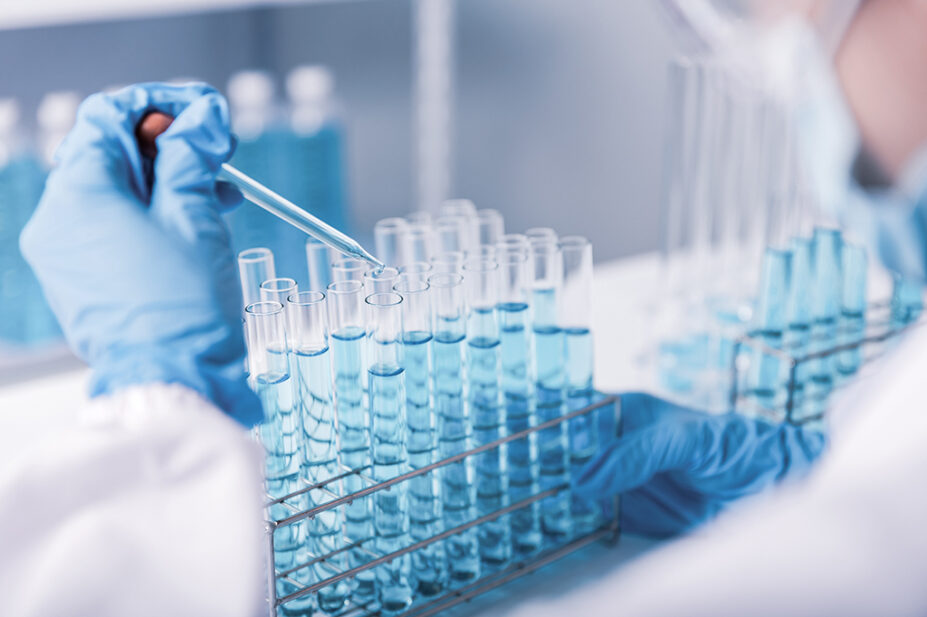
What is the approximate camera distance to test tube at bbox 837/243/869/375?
1.22 meters

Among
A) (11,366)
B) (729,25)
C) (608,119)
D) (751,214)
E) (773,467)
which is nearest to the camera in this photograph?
(773,467)

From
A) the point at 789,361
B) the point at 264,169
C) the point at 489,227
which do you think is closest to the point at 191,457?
the point at 489,227

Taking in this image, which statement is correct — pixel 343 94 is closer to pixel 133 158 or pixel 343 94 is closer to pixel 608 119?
pixel 608 119

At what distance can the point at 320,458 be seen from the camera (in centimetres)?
89

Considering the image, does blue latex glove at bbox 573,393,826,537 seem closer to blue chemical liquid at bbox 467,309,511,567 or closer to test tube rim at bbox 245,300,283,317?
blue chemical liquid at bbox 467,309,511,567

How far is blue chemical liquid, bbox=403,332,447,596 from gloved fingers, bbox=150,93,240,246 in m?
0.21

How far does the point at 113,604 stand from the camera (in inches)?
27.9

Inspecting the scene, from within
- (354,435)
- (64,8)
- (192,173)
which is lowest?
(354,435)

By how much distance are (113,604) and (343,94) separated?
9.00ft

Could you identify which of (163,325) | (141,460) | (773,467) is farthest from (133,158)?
(773,467)

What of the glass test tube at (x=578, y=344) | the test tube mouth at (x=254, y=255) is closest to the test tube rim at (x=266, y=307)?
the test tube mouth at (x=254, y=255)

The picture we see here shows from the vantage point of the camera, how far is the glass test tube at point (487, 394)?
95cm

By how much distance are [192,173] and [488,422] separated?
382 millimetres

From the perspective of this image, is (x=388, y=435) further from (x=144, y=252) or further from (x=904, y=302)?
(x=904, y=302)
